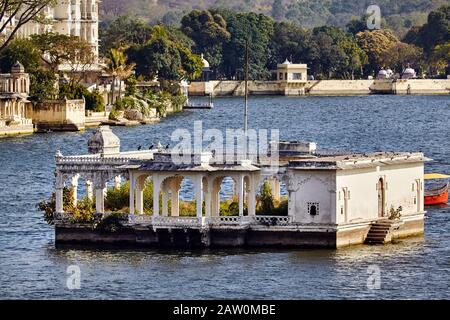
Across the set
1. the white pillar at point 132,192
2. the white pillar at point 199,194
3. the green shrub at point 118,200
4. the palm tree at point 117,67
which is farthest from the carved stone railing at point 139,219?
the palm tree at point 117,67

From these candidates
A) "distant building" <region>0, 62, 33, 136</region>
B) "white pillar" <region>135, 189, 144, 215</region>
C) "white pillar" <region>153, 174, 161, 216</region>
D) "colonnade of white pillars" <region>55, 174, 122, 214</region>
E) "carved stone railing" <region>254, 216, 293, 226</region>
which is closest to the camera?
"carved stone railing" <region>254, 216, 293, 226</region>

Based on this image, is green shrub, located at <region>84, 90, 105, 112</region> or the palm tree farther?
the palm tree

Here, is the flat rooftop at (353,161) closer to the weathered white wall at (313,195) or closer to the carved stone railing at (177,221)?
the weathered white wall at (313,195)

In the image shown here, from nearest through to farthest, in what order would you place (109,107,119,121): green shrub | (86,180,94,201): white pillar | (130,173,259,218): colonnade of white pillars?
(130,173,259,218): colonnade of white pillars < (86,180,94,201): white pillar < (109,107,119,121): green shrub

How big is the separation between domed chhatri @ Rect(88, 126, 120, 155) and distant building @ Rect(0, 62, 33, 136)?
60.5 meters

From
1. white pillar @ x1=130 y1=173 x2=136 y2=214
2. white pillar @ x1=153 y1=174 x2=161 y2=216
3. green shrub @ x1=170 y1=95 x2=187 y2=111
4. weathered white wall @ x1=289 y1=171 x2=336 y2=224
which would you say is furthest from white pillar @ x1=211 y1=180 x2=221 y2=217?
green shrub @ x1=170 y1=95 x2=187 y2=111

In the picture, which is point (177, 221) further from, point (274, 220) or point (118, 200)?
point (118, 200)

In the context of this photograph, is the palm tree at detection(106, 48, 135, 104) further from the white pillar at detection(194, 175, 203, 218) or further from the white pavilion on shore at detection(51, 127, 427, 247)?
the white pillar at detection(194, 175, 203, 218)

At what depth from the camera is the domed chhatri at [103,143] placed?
66.9 meters

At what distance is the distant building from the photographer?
131 m

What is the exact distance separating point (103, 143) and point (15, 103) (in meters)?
69.2

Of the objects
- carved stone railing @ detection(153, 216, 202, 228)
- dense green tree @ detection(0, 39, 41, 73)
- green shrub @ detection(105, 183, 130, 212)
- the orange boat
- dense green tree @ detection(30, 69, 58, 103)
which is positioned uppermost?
dense green tree @ detection(0, 39, 41, 73)

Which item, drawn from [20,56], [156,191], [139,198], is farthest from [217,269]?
[20,56]
